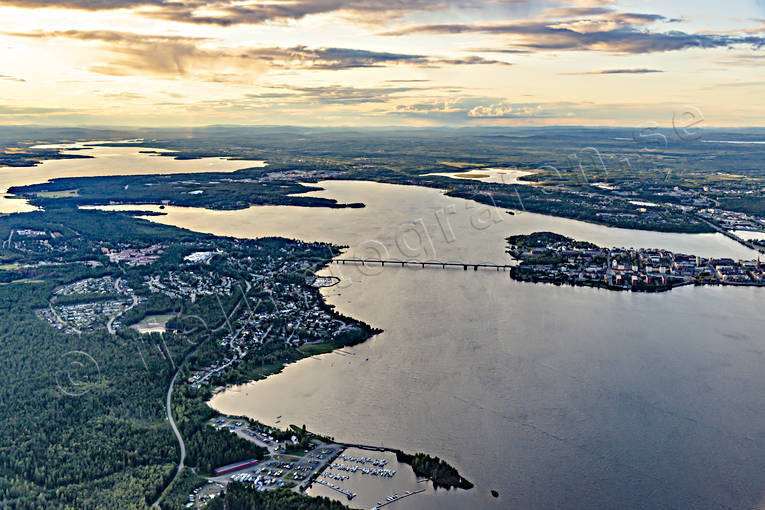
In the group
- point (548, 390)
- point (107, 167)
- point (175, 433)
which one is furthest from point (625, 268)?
point (107, 167)

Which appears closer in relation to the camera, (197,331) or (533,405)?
(533,405)

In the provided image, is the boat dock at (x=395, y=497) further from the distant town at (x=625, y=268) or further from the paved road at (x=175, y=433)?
the distant town at (x=625, y=268)

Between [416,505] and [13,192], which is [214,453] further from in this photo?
[13,192]

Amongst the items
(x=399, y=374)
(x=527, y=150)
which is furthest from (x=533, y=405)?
(x=527, y=150)

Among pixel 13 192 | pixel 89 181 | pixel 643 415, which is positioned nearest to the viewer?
pixel 643 415

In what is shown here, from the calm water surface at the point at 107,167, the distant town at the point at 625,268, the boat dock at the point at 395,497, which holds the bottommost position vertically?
the calm water surface at the point at 107,167

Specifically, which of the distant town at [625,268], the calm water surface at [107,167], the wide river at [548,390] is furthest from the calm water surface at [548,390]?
the calm water surface at [107,167]

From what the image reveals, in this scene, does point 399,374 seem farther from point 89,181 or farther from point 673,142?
point 673,142

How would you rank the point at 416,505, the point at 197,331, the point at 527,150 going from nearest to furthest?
the point at 416,505 → the point at 197,331 → the point at 527,150

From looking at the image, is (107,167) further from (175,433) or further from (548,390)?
(548,390)
